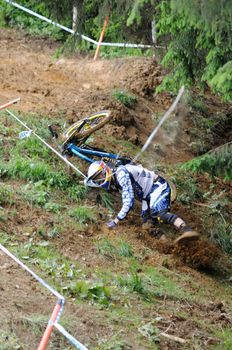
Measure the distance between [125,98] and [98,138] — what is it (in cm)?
222

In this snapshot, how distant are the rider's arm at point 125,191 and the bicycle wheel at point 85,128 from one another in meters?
1.50

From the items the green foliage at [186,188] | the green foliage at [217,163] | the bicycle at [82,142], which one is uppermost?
the green foliage at [217,163]

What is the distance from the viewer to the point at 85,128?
13.1 meters

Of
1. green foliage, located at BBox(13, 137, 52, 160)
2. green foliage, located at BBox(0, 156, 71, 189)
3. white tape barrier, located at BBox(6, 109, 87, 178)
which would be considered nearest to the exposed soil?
white tape barrier, located at BBox(6, 109, 87, 178)

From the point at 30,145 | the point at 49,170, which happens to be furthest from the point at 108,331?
the point at 30,145

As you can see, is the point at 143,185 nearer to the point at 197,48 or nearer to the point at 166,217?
the point at 166,217

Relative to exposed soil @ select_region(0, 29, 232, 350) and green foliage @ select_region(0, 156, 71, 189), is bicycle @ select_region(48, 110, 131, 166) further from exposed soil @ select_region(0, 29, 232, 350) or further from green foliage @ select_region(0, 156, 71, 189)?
exposed soil @ select_region(0, 29, 232, 350)

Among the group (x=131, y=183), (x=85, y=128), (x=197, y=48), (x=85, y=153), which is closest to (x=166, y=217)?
(x=131, y=183)

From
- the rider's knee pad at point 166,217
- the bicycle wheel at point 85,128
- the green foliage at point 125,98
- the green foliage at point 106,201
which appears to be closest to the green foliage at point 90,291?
the rider's knee pad at point 166,217

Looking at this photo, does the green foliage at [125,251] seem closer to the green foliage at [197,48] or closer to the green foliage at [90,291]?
the green foliage at [90,291]

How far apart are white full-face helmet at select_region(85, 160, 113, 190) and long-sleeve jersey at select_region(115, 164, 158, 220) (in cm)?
20

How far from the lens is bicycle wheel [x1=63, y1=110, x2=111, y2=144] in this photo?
1295 cm

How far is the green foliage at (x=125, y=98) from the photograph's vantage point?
1634 centimetres

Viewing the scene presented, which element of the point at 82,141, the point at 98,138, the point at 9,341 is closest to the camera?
the point at 9,341
